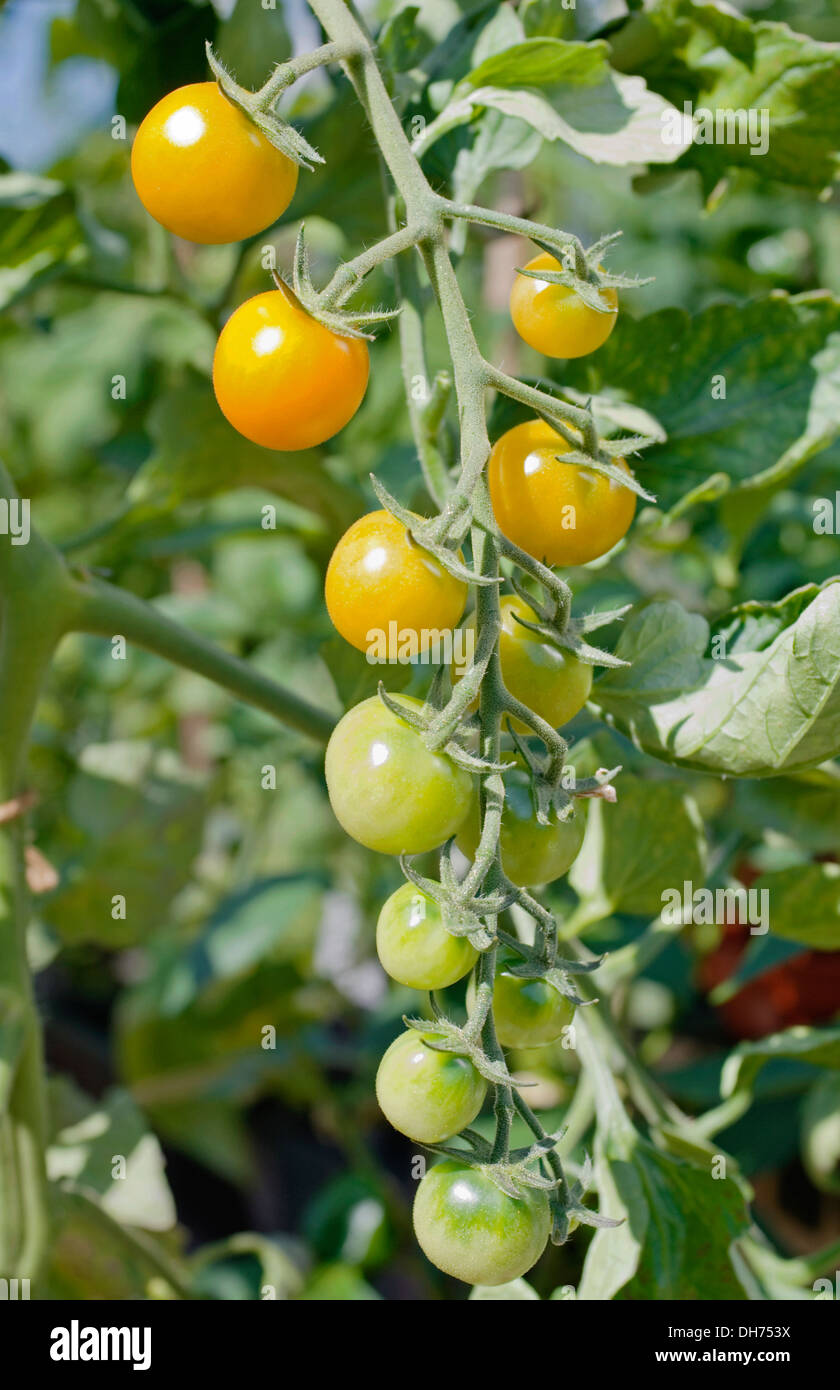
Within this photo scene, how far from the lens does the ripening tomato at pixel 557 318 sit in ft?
1.06

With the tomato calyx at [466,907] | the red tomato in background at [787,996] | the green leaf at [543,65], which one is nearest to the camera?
the tomato calyx at [466,907]

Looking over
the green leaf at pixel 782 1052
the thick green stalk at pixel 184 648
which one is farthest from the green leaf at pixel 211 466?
the green leaf at pixel 782 1052

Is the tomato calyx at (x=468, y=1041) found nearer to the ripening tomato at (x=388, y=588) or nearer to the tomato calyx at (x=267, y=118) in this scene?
the ripening tomato at (x=388, y=588)

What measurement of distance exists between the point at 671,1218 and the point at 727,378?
338mm

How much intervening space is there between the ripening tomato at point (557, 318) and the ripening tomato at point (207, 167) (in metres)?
0.07

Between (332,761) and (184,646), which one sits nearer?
(332,761)

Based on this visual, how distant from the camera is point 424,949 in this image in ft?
0.92

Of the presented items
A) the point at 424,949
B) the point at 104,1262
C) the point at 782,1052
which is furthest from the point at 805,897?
the point at 104,1262

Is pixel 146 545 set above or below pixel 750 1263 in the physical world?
above

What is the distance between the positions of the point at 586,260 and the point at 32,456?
0.91m

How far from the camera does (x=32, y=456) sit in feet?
3.55

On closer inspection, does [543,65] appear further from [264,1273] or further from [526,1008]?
[264,1273]
